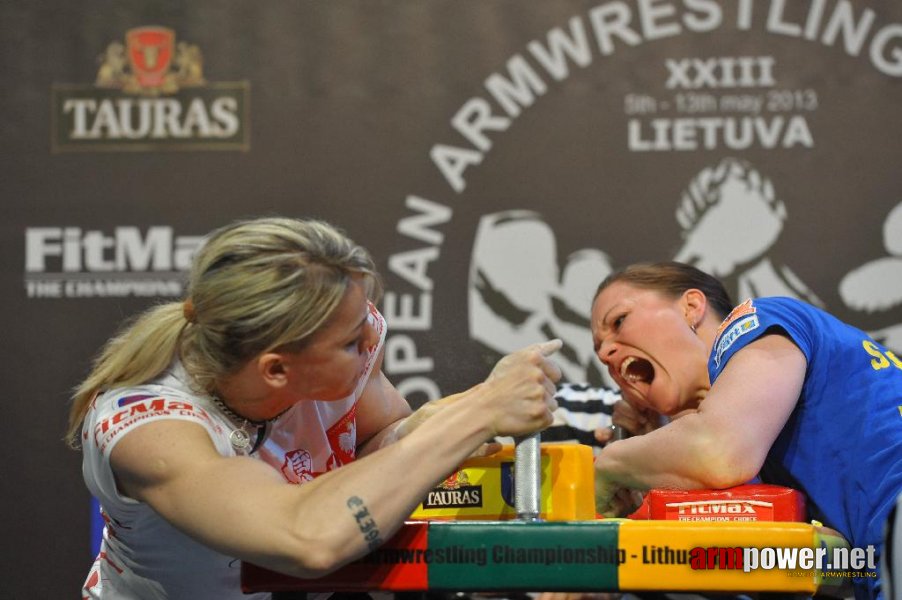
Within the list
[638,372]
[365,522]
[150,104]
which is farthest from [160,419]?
[150,104]

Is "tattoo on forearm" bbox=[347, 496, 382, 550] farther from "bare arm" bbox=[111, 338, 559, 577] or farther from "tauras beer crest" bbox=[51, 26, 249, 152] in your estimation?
"tauras beer crest" bbox=[51, 26, 249, 152]

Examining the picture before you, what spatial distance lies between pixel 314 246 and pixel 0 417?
185cm

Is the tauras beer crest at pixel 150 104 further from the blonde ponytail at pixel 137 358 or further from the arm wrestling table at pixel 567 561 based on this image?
the arm wrestling table at pixel 567 561

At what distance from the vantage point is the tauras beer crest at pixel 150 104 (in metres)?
3.04

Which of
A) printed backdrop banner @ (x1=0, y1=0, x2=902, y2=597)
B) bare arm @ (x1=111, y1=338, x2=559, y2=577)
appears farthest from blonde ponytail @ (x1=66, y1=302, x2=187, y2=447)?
printed backdrop banner @ (x1=0, y1=0, x2=902, y2=597)

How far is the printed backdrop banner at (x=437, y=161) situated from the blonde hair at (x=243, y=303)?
139 centimetres

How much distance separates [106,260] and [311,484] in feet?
6.13

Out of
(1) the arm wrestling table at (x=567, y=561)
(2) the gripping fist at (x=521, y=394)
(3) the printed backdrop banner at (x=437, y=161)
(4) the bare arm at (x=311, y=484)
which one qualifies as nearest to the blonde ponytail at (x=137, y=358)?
(4) the bare arm at (x=311, y=484)

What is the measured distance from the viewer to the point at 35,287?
302 cm

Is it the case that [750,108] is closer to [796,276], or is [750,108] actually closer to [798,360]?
[796,276]

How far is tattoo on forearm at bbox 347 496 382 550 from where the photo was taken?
129 cm

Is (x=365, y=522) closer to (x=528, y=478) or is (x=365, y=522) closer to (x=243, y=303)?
(x=528, y=478)

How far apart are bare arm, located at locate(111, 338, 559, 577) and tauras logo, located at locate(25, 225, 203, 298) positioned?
5.32 feet

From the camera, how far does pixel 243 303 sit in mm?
1480
